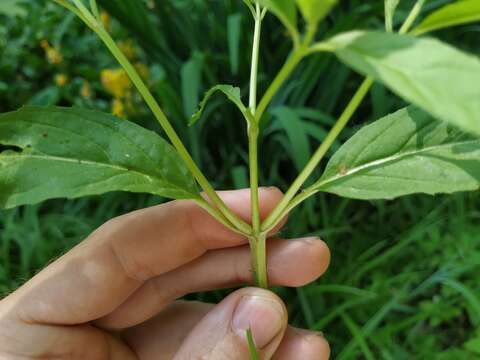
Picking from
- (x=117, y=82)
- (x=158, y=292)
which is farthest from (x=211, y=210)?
(x=117, y=82)

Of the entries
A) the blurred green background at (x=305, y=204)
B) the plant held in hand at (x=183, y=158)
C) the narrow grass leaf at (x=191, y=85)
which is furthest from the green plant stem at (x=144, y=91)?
the narrow grass leaf at (x=191, y=85)

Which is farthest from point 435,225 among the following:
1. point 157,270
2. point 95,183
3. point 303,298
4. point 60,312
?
point 95,183

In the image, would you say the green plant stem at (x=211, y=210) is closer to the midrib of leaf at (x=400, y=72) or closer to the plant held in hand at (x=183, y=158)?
the plant held in hand at (x=183, y=158)

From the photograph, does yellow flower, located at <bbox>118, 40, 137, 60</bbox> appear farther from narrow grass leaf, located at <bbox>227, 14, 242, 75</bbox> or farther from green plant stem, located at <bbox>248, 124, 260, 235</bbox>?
green plant stem, located at <bbox>248, 124, 260, 235</bbox>

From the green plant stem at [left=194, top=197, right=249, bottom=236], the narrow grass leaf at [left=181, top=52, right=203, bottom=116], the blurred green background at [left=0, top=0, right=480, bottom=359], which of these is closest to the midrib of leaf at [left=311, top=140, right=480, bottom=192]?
the green plant stem at [left=194, top=197, right=249, bottom=236]

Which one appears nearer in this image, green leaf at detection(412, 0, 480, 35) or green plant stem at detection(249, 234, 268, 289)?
green leaf at detection(412, 0, 480, 35)

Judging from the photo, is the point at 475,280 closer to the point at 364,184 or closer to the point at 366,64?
the point at 364,184
